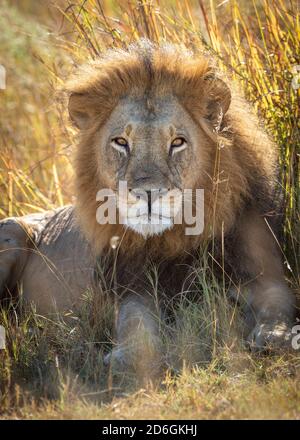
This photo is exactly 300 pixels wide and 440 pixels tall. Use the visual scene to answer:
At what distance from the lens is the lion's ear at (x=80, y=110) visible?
20.2ft

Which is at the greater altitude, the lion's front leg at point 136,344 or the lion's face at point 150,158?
the lion's face at point 150,158

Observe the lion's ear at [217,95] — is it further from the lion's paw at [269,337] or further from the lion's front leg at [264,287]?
the lion's paw at [269,337]

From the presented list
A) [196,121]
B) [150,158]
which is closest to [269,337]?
[150,158]

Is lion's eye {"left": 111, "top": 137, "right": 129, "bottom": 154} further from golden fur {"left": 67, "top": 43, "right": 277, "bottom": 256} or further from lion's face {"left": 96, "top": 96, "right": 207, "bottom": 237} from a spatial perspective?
golden fur {"left": 67, "top": 43, "right": 277, "bottom": 256}

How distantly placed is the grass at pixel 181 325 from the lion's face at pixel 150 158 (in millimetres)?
591

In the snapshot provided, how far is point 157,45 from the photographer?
621 cm

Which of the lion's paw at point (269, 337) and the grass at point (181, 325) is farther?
the lion's paw at point (269, 337)

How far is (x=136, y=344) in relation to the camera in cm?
546

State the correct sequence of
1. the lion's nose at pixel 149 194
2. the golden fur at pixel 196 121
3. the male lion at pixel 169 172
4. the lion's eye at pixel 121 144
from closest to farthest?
the lion's nose at pixel 149 194
the male lion at pixel 169 172
the lion's eye at pixel 121 144
the golden fur at pixel 196 121

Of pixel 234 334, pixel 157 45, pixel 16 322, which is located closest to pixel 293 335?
pixel 234 334

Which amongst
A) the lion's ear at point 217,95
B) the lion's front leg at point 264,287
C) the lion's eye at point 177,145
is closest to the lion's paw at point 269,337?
the lion's front leg at point 264,287

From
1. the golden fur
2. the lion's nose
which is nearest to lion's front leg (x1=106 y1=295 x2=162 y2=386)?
the golden fur

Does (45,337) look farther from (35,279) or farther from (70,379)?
(35,279)

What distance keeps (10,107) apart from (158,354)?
7.37 m
